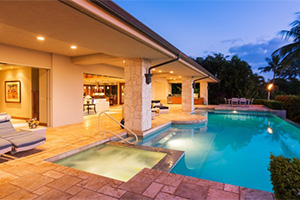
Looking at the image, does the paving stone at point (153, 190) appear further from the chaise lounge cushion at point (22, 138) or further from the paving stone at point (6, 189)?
the chaise lounge cushion at point (22, 138)

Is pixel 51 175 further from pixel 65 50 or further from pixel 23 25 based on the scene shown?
pixel 65 50

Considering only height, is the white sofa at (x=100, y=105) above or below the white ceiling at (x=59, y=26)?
below

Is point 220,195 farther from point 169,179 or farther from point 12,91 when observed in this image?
point 12,91

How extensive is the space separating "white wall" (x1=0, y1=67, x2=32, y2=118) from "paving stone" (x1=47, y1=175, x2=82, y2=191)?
24.6 feet

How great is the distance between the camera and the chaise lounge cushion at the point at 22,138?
12.9 ft

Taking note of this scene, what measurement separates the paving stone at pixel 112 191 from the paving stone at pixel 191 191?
77 cm

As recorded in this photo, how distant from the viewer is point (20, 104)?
31.0 ft

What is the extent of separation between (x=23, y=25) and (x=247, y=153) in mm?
6223

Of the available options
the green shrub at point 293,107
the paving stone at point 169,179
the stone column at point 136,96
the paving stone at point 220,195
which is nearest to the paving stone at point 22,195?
the paving stone at point 169,179

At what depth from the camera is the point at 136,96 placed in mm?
6500

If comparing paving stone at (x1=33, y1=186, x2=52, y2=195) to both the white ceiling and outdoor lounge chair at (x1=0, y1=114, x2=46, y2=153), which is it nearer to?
outdoor lounge chair at (x1=0, y1=114, x2=46, y2=153)

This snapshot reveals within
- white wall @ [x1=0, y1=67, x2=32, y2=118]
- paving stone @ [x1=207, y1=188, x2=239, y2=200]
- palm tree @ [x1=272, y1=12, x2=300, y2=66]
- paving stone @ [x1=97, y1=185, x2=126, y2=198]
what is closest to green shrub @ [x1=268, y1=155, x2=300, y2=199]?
paving stone @ [x1=207, y1=188, x2=239, y2=200]

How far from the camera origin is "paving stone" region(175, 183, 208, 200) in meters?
2.44

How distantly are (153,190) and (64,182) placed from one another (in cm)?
141
